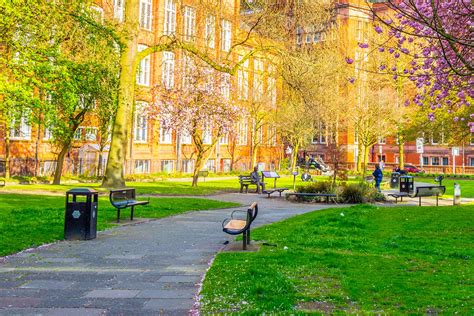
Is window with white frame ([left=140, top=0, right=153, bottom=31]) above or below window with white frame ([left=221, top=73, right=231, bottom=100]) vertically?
above

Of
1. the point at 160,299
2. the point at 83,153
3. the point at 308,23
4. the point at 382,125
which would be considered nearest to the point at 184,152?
the point at 83,153

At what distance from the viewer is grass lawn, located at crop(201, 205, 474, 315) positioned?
530 centimetres

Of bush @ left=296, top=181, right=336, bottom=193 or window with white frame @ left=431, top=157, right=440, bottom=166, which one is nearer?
bush @ left=296, top=181, right=336, bottom=193

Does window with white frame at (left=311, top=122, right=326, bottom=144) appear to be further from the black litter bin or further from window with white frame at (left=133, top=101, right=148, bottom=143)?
the black litter bin

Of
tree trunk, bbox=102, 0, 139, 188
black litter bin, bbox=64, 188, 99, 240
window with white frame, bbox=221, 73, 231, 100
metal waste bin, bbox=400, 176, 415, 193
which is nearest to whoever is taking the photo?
black litter bin, bbox=64, 188, 99, 240

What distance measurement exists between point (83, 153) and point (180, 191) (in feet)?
40.4

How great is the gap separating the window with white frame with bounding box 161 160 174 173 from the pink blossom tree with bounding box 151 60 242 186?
7.85 meters

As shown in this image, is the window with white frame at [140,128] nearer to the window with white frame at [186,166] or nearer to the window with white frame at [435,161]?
the window with white frame at [186,166]

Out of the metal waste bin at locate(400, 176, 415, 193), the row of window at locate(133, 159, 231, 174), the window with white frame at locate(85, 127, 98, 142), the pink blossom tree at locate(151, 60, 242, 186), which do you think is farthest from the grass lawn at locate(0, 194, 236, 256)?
the row of window at locate(133, 159, 231, 174)

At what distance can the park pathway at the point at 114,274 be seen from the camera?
5300mm

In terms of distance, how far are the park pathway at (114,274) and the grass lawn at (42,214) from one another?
0.76m

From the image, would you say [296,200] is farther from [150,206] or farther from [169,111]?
[169,111]

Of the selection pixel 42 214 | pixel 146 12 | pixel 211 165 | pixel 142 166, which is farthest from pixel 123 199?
pixel 211 165

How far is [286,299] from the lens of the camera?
17.6 feet
